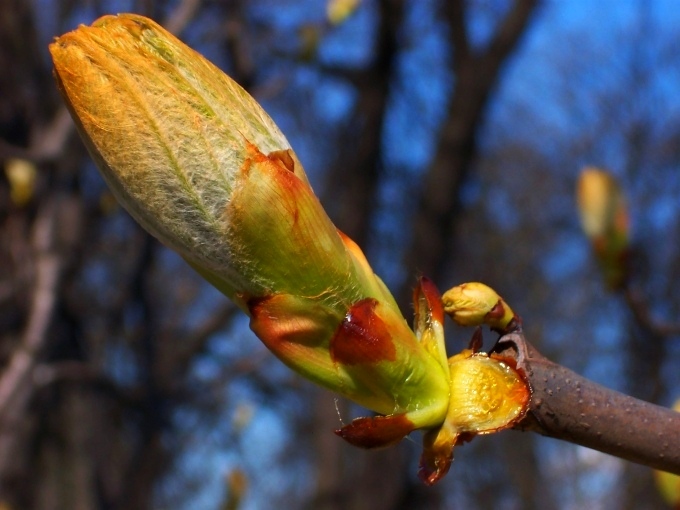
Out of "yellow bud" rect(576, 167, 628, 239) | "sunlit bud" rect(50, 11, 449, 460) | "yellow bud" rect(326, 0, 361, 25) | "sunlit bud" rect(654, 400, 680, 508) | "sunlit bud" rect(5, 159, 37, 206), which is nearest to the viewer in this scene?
"sunlit bud" rect(50, 11, 449, 460)

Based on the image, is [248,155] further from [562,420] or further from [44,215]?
[44,215]

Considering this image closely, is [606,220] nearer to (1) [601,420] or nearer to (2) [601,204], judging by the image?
(2) [601,204]

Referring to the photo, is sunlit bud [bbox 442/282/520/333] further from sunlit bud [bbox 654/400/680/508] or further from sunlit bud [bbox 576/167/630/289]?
sunlit bud [bbox 576/167/630/289]

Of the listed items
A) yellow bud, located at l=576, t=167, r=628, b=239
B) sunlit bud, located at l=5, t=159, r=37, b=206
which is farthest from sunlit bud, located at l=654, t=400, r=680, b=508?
sunlit bud, located at l=5, t=159, r=37, b=206

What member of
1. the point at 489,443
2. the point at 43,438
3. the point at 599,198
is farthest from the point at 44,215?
the point at 489,443

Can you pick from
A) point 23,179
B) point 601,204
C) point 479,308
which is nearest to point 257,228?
point 479,308

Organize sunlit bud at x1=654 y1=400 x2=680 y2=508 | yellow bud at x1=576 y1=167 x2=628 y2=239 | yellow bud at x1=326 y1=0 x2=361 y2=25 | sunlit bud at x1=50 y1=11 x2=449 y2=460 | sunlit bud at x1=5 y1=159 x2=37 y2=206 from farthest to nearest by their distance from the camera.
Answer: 1. yellow bud at x1=326 y1=0 x2=361 y2=25
2. sunlit bud at x1=5 y1=159 x2=37 y2=206
3. yellow bud at x1=576 y1=167 x2=628 y2=239
4. sunlit bud at x1=654 y1=400 x2=680 y2=508
5. sunlit bud at x1=50 y1=11 x2=449 y2=460

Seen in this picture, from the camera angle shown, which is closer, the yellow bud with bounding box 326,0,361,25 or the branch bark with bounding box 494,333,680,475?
the branch bark with bounding box 494,333,680,475
